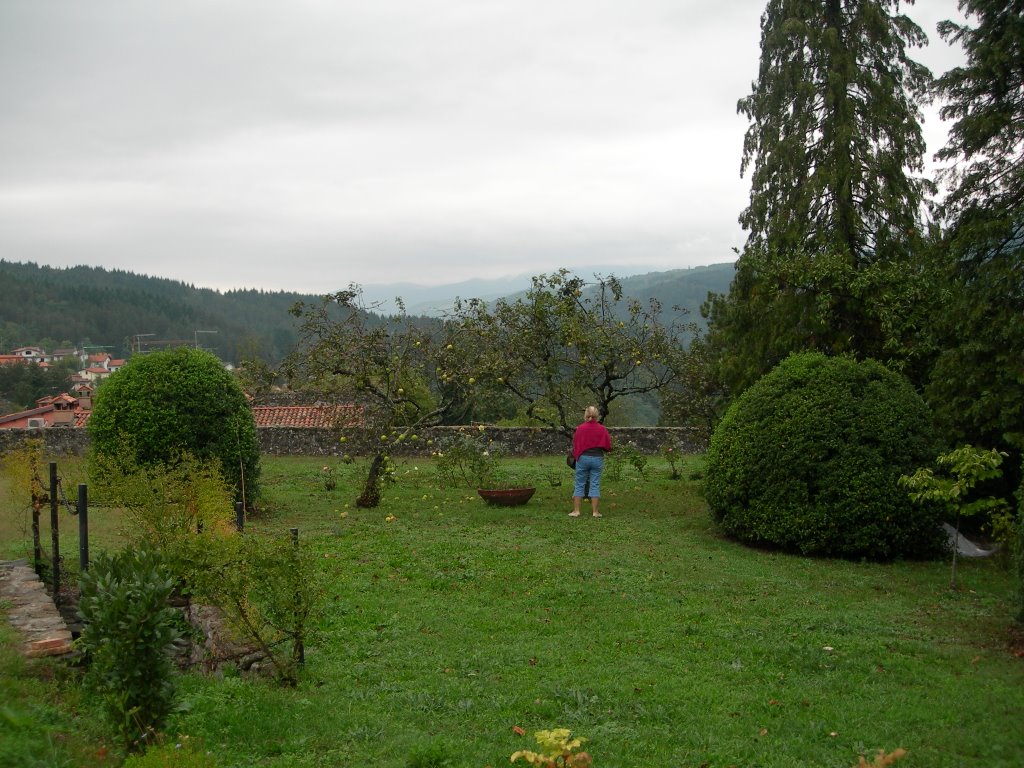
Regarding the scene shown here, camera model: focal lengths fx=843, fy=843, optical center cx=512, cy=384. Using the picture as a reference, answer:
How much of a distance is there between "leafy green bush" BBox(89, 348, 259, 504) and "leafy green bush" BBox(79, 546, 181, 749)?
6.78 meters

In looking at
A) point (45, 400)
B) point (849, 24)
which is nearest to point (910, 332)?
point (849, 24)

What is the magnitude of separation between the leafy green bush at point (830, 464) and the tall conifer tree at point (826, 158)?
4046mm

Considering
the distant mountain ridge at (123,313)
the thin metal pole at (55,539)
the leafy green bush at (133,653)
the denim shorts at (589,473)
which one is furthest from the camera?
the distant mountain ridge at (123,313)

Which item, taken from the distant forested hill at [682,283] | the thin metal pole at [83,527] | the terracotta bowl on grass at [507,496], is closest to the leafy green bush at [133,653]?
the thin metal pole at [83,527]

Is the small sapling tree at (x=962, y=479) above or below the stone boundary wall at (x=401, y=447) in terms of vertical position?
above

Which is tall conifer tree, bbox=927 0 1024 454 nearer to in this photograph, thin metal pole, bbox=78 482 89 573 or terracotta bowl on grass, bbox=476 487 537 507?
terracotta bowl on grass, bbox=476 487 537 507

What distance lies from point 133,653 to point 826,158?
15.2 meters

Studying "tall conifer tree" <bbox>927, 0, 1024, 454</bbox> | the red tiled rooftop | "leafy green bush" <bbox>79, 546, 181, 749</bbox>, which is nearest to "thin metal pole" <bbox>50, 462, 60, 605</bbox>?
"leafy green bush" <bbox>79, 546, 181, 749</bbox>

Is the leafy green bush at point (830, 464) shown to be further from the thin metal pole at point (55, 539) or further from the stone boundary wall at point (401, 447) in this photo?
the stone boundary wall at point (401, 447)

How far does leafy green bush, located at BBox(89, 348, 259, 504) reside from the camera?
11266 mm

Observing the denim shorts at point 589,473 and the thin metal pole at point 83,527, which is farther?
the denim shorts at point 589,473

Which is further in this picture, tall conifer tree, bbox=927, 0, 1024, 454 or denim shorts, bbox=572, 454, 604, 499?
denim shorts, bbox=572, 454, 604, 499

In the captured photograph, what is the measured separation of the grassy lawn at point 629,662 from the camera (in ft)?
14.8

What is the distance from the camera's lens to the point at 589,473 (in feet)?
40.9
